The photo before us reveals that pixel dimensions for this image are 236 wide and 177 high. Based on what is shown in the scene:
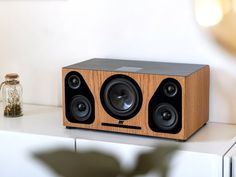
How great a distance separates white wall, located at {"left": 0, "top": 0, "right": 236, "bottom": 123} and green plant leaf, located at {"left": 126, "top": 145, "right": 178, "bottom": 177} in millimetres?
1439

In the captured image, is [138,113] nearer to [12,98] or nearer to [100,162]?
[12,98]

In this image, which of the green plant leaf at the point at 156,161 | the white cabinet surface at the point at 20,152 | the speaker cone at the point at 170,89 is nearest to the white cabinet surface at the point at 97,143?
the white cabinet surface at the point at 20,152

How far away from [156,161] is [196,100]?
1.29 metres

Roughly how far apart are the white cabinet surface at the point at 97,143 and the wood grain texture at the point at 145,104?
0.08 ft

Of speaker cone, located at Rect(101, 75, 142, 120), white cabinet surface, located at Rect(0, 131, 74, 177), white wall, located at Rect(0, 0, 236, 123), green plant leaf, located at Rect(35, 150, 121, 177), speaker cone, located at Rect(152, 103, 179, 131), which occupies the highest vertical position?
white wall, located at Rect(0, 0, 236, 123)

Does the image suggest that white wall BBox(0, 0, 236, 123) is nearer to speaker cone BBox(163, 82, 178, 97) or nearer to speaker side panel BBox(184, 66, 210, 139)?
speaker side panel BBox(184, 66, 210, 139)

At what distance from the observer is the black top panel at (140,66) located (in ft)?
5.44

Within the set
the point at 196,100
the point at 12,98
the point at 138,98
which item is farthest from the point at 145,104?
the point at 12,98

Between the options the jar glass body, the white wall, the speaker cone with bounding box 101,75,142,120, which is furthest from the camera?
the jar glass body

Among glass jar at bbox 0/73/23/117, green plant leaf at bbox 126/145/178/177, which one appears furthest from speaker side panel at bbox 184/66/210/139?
green plant leaf at bbox 126/145/178/177

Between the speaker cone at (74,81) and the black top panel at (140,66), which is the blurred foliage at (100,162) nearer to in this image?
the black top panel at (140,66)

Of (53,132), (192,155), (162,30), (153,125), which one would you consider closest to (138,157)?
(192,155)

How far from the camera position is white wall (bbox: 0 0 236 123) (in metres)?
1.84

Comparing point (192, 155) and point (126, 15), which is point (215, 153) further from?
point (126, 15)
